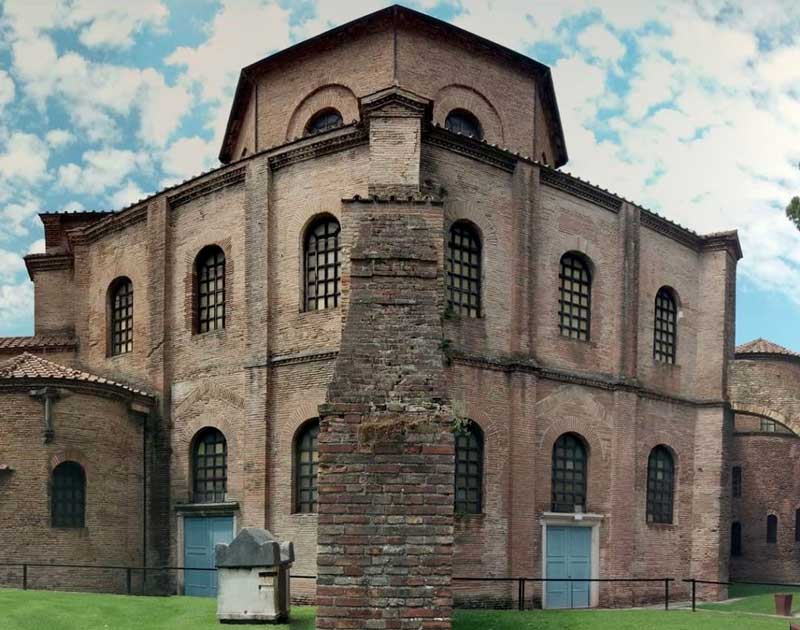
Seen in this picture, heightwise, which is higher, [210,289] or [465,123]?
[465,123]

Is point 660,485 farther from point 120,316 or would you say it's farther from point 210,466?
point 120,316

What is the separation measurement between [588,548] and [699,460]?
4610 mm

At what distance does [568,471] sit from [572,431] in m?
0.86

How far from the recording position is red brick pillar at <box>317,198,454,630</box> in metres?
7.04

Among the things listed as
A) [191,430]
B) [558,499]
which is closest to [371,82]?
[191,430]

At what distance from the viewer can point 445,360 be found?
45.7 feet

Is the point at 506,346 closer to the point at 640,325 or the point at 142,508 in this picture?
the point at 640,325

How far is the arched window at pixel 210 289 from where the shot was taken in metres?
18.8

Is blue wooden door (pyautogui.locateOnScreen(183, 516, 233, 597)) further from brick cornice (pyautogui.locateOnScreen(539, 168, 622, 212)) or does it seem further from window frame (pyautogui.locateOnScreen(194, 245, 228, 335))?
brick cornice (pyautogui.locateOnScreen(539, 168, 622, 212))

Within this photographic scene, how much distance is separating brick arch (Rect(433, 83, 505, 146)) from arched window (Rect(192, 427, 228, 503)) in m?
8.63

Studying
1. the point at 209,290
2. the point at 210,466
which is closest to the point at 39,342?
the point at 209,290

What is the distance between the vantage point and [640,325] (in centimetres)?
2008

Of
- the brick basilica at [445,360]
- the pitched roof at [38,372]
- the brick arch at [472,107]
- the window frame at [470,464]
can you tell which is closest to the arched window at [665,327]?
the brick basilica at [445,360]

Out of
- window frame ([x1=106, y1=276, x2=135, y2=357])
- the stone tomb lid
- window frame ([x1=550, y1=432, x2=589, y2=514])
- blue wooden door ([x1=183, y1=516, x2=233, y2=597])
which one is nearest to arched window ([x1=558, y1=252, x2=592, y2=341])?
window frame ([x1=550, y1=432, x2=589, y2=514])
